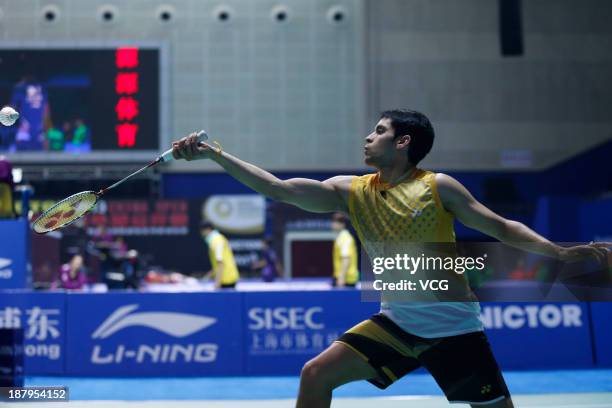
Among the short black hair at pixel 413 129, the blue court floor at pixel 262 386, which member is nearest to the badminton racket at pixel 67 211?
the short black hair at pixel 413 129

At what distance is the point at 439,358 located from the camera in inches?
134

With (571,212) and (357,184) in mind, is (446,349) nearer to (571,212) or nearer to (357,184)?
(357,184)

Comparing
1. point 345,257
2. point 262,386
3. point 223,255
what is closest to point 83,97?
point 223,255

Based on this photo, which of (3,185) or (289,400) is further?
(3,185)

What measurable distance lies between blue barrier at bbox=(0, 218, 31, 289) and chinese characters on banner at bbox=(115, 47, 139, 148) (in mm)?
13935

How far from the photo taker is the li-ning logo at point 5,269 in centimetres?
1004

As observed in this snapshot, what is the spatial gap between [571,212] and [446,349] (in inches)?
898

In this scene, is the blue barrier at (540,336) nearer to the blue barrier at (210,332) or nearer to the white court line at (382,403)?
the blue barrier at (210,332)

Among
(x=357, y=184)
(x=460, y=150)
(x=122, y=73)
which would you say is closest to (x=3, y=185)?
(x=357, y=184)

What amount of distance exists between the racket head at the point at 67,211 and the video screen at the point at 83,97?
65.1 feet

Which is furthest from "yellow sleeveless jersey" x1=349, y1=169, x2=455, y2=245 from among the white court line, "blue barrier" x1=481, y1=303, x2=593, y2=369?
"blue barrier" x1=481, y1=303, x2=593, y2=369

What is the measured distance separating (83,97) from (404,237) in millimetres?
21513

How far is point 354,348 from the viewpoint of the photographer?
345cm

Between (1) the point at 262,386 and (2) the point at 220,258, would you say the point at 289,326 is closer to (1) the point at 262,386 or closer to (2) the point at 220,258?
(1) the point at 262,386
